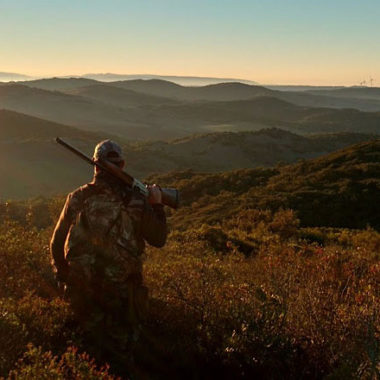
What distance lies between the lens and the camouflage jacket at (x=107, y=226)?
12.5 ft

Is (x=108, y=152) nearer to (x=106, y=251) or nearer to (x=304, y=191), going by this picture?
(x=106, y=251)

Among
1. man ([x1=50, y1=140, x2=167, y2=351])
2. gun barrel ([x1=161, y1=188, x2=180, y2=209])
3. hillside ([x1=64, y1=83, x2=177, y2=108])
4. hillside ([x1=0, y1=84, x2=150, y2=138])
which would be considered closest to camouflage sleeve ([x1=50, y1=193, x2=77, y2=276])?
man ([x1=50, y1=140, x2=167, y2=351])

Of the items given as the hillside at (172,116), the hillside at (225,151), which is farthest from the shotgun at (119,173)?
the hillside at (172,116)

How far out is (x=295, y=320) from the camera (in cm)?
440

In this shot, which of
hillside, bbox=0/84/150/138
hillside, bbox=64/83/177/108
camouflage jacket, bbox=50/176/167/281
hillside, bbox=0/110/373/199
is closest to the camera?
camouflage jacket, bbox=50/176/167/281

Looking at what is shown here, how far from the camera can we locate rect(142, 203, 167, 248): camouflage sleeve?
3.89m

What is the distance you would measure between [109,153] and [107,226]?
613 millimetres

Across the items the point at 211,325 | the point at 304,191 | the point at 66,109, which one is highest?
the point at 66,109

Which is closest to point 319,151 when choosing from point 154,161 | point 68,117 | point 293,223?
point 154,161

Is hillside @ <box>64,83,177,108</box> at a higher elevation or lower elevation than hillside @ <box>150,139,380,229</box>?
higher

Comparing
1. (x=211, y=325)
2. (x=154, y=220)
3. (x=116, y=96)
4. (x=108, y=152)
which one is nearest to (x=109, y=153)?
(x=108, y=152)

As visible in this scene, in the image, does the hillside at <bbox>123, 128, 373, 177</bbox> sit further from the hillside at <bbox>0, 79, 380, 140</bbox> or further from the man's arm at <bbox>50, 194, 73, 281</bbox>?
the man's arm at <bbox>50, 194, 73, 281</bbox>

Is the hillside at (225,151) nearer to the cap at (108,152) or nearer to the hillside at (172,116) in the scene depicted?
the hillside at (172,116)

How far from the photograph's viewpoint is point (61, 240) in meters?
3.97
